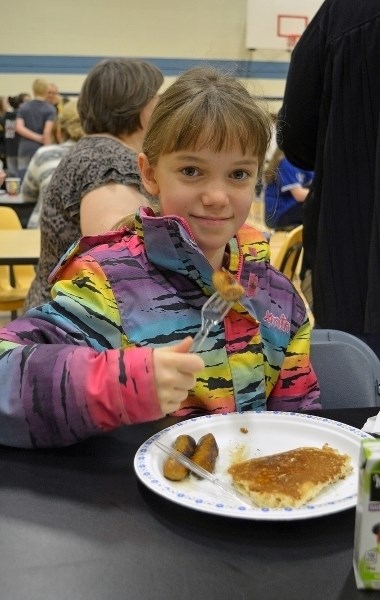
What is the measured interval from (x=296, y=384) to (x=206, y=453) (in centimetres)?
46

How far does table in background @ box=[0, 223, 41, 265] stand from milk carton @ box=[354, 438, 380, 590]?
7.98 ft

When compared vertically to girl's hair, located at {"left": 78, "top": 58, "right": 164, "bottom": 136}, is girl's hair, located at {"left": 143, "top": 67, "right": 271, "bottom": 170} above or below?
above

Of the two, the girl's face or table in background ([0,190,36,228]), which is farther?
table in background ([0,190,36,228])

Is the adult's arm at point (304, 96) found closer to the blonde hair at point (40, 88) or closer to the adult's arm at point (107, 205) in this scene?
the adult's arm at point (107, 205)

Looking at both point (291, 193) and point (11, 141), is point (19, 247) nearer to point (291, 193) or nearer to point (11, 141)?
point (291, 193)

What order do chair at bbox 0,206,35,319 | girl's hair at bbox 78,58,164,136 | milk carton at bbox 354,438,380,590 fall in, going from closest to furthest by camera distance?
1. milk carton at bbox 354,438,380,590
2. girl's hair at bbox 78,58,164,136
3. chair at bbox 0,206,35,319

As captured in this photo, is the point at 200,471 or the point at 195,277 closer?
the point at 200,471

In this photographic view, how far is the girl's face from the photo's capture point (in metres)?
1.20

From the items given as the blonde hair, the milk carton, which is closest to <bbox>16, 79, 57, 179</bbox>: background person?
the blonde hair

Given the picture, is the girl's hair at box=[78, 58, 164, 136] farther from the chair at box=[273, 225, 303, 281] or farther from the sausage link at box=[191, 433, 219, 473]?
the sausage link at box=[191, 433, 219, 473]

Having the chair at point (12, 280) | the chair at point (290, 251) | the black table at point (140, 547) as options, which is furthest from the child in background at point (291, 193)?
the black table at point (140, 547)

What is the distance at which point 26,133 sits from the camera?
8.35 meters

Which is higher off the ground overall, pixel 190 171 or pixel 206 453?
pixel 190 171

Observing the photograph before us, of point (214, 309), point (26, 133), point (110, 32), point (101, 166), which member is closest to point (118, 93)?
point (101, 166)
